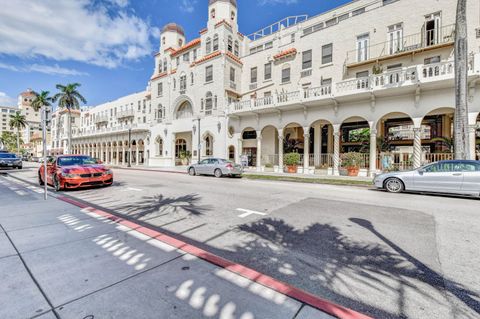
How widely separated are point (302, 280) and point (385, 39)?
73.6ft

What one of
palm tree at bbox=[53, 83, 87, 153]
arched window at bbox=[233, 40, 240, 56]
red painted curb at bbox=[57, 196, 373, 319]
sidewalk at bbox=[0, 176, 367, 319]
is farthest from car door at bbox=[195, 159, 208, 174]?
palm tree at bbox=[53, 83, 87, 153]

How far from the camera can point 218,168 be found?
1692 cm

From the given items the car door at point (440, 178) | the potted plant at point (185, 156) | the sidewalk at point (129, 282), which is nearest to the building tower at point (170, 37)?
the potted plant at point (185, 156)

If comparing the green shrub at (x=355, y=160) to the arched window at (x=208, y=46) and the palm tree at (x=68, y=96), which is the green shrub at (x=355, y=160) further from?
the palm tree at (x=68, y=96)

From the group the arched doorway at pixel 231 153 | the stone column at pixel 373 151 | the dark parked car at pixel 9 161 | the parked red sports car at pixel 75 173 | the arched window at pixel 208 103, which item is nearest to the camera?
the parked red sports car at pixel 75 173

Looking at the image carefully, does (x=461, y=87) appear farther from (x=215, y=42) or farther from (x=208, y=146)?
(x=208, y=146)

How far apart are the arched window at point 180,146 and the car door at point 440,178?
95.0 feet

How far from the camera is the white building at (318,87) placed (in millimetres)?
15383

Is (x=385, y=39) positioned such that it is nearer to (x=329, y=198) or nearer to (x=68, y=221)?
(x=329, y=198)

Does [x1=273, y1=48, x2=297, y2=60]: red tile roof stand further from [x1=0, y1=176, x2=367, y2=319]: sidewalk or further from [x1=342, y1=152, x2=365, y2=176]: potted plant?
[x1=0, y1=176, x2=367, y2=319]: sidewalk

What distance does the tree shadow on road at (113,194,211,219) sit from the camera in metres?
6.19

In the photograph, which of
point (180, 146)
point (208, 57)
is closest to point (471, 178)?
point (208, 57)

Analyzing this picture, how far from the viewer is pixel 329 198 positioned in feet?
27.8

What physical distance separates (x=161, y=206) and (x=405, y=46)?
21.5m
